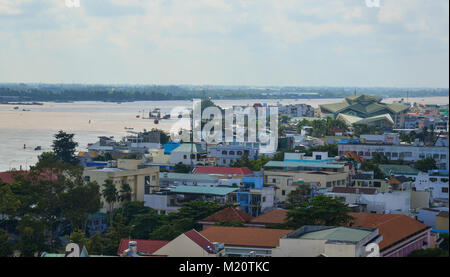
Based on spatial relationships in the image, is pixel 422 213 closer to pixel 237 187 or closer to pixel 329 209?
pixel 329 209

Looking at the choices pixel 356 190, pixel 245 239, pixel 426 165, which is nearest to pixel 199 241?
pixel 245 239

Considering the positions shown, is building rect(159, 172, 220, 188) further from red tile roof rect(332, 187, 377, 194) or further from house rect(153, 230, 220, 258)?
house rect(153, 230, 220, 258)

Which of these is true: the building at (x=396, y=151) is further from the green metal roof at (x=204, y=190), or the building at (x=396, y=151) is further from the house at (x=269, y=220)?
the house at (x=269, y=220)

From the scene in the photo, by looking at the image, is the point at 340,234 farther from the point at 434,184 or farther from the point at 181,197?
the point at 434,184

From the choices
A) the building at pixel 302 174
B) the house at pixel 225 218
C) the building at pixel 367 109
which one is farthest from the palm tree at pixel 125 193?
the building at pixel 367 109

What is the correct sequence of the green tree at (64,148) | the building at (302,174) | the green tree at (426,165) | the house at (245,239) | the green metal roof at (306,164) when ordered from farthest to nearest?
1. the green tree at (64,148)
2. the green tree at (426,165)
3. the green metal roof at (306,164)
4. the building at (302,174)
5. the house at (245,239)

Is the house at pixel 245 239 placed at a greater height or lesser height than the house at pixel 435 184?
greater
